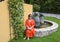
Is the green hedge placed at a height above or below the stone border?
above

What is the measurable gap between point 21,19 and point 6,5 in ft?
3.15

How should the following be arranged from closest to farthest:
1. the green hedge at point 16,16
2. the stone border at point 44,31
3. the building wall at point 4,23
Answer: the building wall at point 4,23 < the green hedge at point 16,16 < the stone border at point 44,31

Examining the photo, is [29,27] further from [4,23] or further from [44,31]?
[4,23]

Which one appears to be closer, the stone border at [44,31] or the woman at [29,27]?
the woman at [29,27]

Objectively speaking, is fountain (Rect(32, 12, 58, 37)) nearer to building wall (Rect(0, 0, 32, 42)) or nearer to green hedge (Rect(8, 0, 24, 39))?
green hedge (Rect(8, 0, 24, 39))

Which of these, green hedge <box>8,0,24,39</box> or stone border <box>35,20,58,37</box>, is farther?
stone border <box>35,20,58,37</box>

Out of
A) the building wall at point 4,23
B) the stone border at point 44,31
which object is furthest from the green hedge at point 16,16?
the stone border at point 44,31

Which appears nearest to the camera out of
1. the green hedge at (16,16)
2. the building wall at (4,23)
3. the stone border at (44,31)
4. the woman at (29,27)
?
the building wall at (4,23)

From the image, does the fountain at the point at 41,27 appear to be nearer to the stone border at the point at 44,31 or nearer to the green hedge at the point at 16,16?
the stone border at the point at 44,31

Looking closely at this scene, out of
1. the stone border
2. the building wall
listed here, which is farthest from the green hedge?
the stone border

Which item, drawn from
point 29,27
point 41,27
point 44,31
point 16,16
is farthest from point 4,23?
point 41,27

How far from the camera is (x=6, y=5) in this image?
7961 mm

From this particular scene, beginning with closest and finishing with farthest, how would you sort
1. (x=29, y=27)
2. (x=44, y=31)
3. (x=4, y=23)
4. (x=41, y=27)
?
(x=4, y=23) < (x=29, y=27) < (x=44, y=31) < (x=41, y=27)

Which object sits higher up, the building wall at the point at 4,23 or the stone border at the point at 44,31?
the building wall at the point at 4,23
